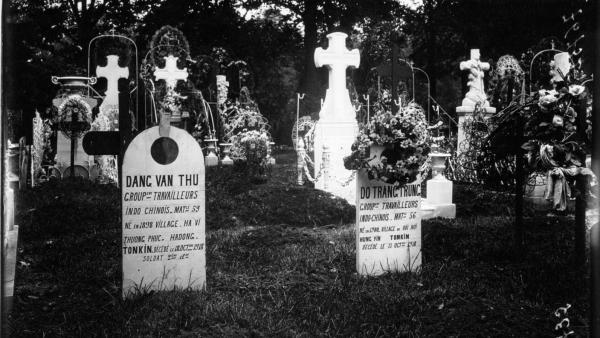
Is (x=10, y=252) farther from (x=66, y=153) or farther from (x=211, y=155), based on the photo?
(x=211, y=155)

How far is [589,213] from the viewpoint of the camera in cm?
654

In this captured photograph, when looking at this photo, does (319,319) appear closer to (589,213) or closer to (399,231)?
(399,231)

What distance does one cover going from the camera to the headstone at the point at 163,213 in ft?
15.3

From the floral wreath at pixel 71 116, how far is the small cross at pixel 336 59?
16.2 feet

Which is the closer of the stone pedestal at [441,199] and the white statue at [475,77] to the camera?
the stone pedestal at [441,199]

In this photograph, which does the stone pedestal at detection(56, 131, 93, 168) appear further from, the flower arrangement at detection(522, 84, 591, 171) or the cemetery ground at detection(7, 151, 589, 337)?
the flower arrangement at detection(522, 84, 591, 171)

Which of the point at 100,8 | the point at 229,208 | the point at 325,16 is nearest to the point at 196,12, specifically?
the point at 100,8

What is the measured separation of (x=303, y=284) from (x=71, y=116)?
819cm

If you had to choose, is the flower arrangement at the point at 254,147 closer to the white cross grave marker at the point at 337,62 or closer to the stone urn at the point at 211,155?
the white cross grave marker at the point at 337,62

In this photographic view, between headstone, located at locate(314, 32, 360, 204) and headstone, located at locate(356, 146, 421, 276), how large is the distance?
13.4 feet

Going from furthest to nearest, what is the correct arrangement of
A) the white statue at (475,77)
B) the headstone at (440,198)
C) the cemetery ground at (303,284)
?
the white statue at (475,77)
the headstone at (440,198)
the cemetery ground at (303,284)

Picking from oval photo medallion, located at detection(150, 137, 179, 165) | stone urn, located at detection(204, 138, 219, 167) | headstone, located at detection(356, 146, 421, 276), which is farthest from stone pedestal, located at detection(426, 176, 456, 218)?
stone urn, located at detection(204, 138, 219, 167)

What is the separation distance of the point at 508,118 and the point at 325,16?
81.2 ft

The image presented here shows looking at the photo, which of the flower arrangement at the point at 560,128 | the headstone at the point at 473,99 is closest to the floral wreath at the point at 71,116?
the headstone at the point at 473,99
